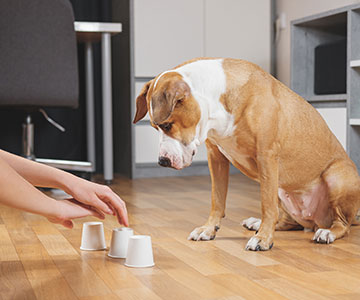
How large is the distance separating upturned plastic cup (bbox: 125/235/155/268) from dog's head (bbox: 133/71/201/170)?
291 millimetres

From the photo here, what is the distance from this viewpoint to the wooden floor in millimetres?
1208

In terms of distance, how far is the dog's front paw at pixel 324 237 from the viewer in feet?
5.68

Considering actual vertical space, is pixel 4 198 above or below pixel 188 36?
below

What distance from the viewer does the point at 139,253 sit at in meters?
1.41

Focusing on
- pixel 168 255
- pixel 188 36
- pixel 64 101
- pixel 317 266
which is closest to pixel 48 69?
pixel 64 101

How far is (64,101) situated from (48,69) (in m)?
0.20

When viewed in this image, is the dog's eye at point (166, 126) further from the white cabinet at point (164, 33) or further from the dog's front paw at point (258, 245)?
the white cabinet at point (164, 33)

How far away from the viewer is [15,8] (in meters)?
2.81

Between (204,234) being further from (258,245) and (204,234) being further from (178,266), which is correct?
(178,266)

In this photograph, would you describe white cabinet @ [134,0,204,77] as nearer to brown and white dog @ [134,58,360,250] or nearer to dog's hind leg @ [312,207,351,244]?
brown and white dog @ [134,58,360,250]

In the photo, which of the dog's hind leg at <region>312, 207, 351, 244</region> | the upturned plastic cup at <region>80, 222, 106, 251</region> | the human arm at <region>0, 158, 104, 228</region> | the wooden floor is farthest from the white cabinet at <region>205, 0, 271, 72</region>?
the human arm at <region>0, 158, 104, 228</region>

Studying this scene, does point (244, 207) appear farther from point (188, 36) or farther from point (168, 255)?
point (188, 36)

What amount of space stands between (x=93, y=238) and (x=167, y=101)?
0.47m

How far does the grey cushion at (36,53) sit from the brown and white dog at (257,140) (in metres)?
1.29
